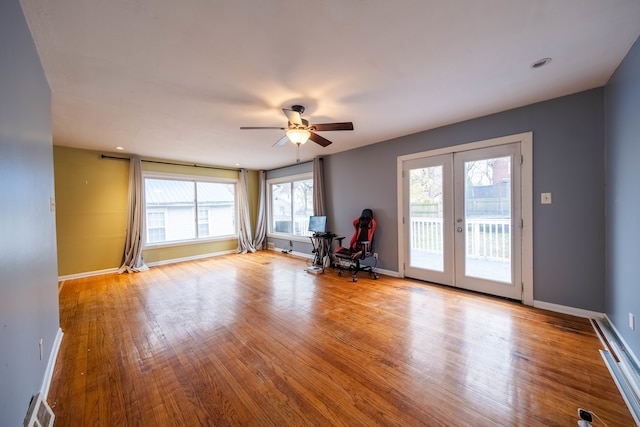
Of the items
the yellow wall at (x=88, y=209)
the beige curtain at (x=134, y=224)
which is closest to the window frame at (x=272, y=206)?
the beige curtain at (x=134, y=224)

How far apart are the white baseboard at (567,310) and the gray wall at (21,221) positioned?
450 centimetres

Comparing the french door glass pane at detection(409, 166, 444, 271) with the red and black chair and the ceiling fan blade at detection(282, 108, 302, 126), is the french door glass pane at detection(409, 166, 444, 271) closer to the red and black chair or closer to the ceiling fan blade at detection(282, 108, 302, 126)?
the red and black chair

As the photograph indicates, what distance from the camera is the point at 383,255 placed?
4598 mm

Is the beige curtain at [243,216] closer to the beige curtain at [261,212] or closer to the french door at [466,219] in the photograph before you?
the beige curtain at [261,212]

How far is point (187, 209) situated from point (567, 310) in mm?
7152

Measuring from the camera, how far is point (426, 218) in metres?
3.99

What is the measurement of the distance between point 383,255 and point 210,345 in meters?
3.22

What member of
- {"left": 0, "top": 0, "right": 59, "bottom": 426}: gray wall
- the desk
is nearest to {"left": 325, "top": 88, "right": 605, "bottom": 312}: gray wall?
the desk

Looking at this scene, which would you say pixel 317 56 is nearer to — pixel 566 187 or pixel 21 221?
pixel 21 221

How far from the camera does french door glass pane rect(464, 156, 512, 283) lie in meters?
3.21

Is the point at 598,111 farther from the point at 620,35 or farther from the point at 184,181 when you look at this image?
the point at 184,181

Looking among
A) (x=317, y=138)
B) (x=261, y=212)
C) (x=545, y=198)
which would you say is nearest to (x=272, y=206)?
(x=261, y=212)

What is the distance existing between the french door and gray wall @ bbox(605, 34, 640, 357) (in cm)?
77

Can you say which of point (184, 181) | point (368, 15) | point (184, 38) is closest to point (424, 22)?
point (368, 15)
